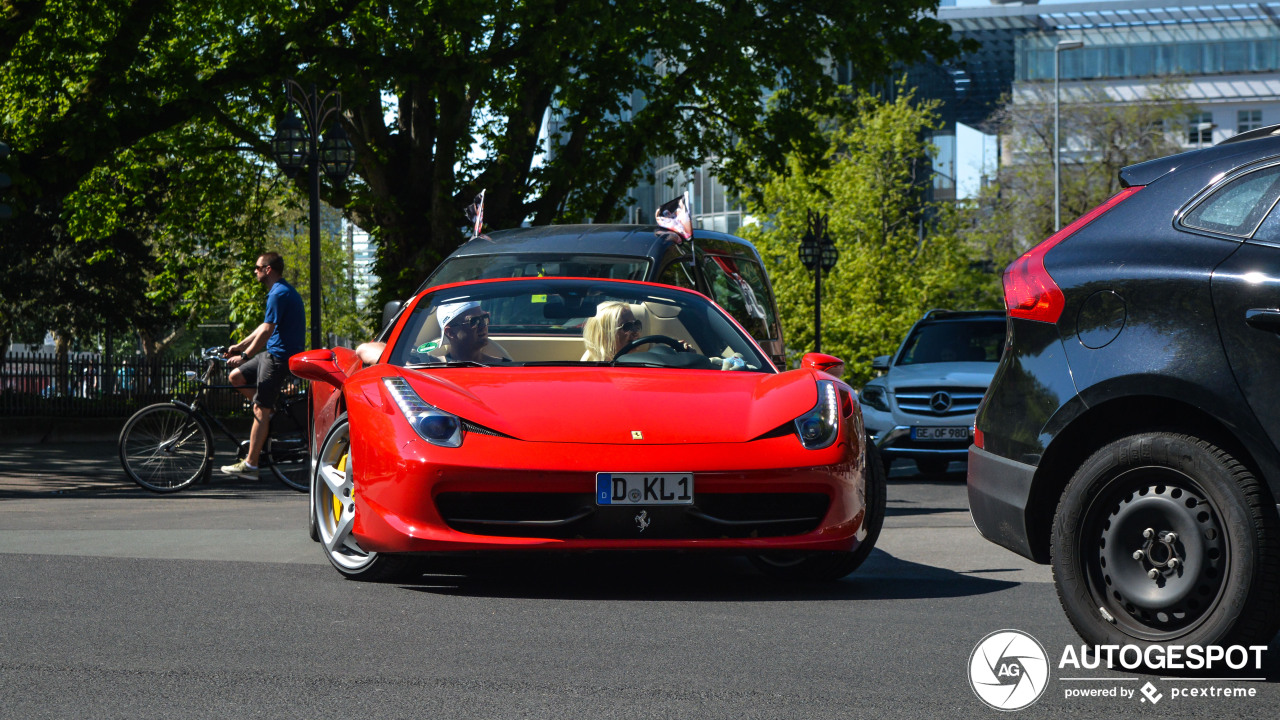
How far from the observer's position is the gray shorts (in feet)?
38.1

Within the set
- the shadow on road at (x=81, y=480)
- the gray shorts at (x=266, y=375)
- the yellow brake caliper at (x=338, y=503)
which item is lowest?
the shadow on road at (x=81, y=480)

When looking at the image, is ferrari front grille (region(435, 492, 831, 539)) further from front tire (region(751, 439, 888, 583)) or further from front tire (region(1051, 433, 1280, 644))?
front tire (region(1051, 433, 1280, 644))

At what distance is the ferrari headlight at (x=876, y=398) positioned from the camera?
14.9m

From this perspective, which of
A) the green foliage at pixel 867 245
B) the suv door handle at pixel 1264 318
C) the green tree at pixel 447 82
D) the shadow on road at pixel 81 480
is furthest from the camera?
the green foliage at pixel 867 245

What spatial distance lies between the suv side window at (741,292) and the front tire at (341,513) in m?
5.15

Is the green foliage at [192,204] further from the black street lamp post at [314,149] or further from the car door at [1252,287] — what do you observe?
the car door at [1252,287]

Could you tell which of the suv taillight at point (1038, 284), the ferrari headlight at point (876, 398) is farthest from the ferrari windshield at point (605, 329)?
the ferrari headlight at point (876, 398)

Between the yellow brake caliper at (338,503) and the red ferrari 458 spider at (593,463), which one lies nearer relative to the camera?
the red ferrari 458 spider at (593,463)

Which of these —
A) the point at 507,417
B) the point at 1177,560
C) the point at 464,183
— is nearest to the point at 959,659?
the point at 1177,560

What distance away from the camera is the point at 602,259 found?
10531 millimetres

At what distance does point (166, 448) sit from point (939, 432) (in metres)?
7.15

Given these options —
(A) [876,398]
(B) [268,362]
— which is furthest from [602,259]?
(A) [876,398]

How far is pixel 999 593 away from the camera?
6363 mm

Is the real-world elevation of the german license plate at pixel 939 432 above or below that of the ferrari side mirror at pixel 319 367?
below
